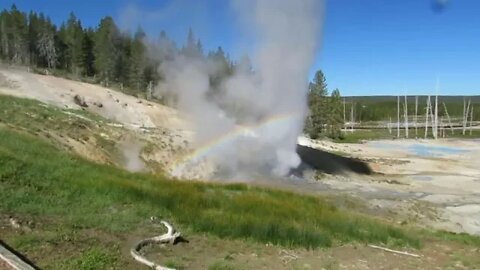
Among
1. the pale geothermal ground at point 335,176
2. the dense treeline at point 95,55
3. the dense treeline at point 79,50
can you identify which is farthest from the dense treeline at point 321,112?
the pale geothermal ground at point 335,176

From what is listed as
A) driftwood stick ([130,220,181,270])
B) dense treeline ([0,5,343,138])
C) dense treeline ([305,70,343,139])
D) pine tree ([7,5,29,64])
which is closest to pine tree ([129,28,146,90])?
dense treeline ([0,5,343,138])

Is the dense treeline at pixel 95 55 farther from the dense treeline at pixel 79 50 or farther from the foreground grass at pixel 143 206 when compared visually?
the foreground grass at pixel 143 206

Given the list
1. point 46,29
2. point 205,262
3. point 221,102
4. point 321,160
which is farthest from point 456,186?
point 46,29

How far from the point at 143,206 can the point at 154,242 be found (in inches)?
117

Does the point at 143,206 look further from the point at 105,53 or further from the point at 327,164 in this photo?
the point at 105,53

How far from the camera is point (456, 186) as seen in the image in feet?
120

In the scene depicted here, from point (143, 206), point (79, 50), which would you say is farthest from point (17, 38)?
point (143, 206)

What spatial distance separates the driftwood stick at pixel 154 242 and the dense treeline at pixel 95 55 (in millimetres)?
70387

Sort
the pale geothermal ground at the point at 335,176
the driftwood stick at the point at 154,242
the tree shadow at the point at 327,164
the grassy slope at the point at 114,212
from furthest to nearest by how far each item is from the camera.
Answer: the tree shadow at the point at 327,164 < the pale geothermal ground at the point at 335,176 < the grassy slope at the point at 114,212 < the driftwood stick at the point at 154,242

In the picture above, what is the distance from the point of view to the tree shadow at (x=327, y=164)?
37062 millimetres

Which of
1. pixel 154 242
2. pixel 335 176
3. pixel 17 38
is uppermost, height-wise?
pixel 17 38

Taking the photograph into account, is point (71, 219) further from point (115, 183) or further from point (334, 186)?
point (334, 186)

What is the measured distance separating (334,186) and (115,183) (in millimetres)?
17331

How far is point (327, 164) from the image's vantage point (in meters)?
38.9
